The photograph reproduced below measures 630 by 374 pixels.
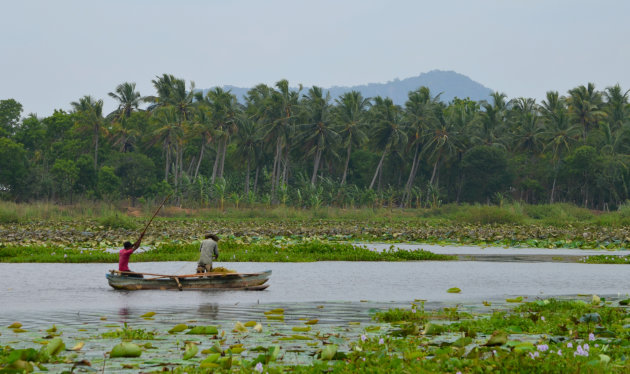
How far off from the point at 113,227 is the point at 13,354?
29.5m

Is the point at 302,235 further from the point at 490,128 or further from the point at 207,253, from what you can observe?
the point at 490,128

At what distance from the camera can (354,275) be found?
68.0 ft

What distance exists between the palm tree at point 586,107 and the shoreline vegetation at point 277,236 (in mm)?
27769

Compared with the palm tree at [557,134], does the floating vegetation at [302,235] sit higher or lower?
lower

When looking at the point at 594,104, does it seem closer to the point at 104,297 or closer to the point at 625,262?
the point at 625,262

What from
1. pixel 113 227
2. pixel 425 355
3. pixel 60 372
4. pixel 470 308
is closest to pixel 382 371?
pixel 425 355

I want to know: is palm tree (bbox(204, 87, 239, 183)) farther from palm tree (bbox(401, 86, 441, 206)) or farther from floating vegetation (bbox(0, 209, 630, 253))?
floating vegetation (bbox(0, 209, 630, 253))

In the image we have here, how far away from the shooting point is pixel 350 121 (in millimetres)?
77875

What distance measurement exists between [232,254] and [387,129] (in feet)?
186

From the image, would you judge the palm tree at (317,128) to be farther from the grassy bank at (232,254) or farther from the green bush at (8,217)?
the grassy bank at (232,254)

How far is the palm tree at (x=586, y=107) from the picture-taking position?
85.1 m

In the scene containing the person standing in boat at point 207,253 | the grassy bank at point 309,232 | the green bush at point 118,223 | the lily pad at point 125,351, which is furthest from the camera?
the green bush at point 118,223

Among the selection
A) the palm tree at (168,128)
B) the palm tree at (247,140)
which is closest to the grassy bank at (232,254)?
the palm tree at (168,128)

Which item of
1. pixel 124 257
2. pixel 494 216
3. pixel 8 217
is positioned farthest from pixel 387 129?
pixel 124 257
